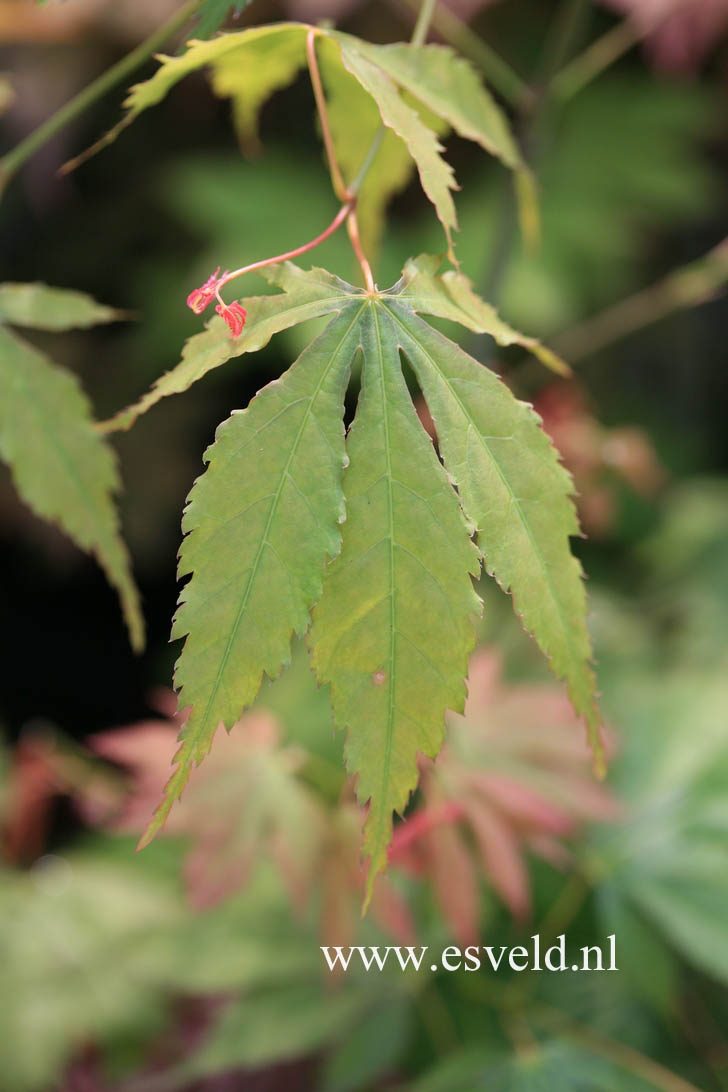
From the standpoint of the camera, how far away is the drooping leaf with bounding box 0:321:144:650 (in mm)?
534

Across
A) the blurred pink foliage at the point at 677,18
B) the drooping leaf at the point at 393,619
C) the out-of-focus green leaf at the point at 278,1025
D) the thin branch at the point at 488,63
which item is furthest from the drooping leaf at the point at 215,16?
the blurred pink foliage at the point at 677,18

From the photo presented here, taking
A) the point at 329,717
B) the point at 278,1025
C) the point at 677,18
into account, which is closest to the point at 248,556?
the point at 278,1025

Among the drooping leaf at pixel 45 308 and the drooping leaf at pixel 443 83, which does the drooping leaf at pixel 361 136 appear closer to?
the drooping leaf at pixel 443 83

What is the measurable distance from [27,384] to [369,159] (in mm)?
232

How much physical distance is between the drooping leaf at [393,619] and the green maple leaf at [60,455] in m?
0.19

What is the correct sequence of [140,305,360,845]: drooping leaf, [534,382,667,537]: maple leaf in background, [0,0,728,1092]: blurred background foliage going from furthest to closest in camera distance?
1. [534,382,667,537]: maple leaf in background
2. [0,0,728,1092]: blurred background foliage
3. [140,305,360,845]: drooping leaf

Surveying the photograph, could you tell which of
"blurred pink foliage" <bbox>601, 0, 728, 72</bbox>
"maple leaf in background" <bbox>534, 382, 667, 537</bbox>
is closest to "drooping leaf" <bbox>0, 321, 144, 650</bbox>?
"maple leaf in background" <bbox>534, 382, 667, 537</bbox>

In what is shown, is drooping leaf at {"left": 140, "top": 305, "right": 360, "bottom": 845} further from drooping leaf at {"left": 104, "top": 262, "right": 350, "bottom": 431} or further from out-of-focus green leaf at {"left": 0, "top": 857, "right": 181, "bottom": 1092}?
out-of-focus green leaf at {"left": 0, "top": 857, "right": 181, "bottom": 1092}

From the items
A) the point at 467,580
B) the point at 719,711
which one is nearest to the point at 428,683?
the point at 467,580

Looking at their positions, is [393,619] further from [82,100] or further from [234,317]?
[82,100]

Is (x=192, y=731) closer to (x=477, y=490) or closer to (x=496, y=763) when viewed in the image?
(x=477, y=490)

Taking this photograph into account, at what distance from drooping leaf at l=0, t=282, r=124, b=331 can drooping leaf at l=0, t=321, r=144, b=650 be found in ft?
0.13

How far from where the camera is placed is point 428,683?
40cm

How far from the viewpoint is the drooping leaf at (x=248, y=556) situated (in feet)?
1.24
